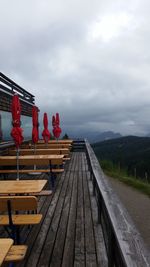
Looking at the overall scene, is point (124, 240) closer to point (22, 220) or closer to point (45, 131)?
point (22, 220)

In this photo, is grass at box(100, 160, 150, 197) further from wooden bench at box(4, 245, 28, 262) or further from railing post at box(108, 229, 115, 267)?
wooden bench at box(4, 245, 28, 262)

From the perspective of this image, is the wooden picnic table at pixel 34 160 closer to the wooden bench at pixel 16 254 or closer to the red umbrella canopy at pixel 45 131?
the red umbrella canopy at pixel 45 131

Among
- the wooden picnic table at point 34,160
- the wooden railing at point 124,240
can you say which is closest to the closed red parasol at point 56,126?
the wooden picnic table at point 34,160

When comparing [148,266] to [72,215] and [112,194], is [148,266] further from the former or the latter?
[72,215]

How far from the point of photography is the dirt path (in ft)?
27.1

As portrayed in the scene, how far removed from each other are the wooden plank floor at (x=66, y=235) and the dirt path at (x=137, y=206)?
250 centimetres

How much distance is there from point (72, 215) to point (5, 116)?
5617 mm

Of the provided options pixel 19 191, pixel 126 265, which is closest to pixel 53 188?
pixel 19 191

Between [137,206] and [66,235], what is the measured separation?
7.09m

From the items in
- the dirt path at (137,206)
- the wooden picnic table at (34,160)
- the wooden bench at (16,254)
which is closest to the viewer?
the wooden bench at (16,254)

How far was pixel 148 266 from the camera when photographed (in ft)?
5.05

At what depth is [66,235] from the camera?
4.15 metres

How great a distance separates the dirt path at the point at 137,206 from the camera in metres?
8.25

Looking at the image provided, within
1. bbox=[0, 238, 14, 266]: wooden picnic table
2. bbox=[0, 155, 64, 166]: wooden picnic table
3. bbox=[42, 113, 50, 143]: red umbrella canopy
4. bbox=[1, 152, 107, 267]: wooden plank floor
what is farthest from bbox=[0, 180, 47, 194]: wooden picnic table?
bbox=[42, 113, 50, 143]: red umbrella canopy
